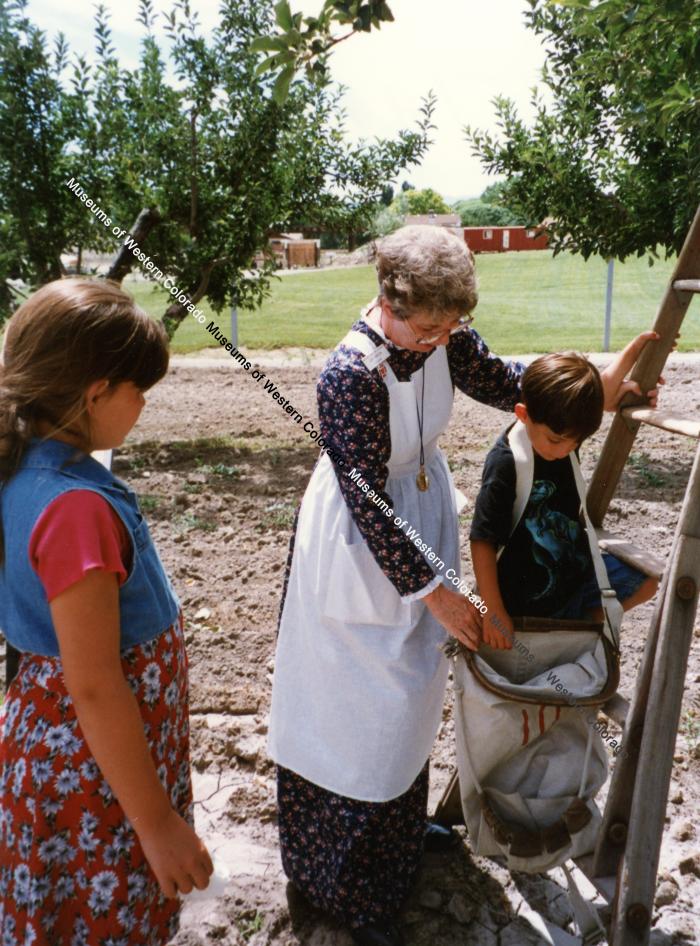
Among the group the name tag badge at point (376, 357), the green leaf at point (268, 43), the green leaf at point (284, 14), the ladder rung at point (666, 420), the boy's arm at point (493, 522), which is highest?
the green leaf at point (284, 14)

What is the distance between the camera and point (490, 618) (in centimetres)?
187

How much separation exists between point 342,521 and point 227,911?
1118 mm

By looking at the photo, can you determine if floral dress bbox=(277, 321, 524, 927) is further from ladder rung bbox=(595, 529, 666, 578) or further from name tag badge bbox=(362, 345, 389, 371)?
ladder rung bbox=(595, 529, 666, 578)

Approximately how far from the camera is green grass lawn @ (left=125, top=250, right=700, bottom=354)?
11.7m

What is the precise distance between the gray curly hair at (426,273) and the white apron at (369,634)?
0.49ft

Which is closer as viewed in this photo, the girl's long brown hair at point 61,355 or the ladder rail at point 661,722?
the girl's long brown hair at point 61,355

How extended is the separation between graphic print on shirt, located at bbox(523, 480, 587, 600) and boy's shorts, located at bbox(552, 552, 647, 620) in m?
0.06

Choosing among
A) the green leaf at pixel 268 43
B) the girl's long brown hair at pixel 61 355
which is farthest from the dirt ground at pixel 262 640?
the green leaf at pixel 268 43

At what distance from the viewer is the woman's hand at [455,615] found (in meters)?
1.82

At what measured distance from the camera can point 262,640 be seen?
3586mm

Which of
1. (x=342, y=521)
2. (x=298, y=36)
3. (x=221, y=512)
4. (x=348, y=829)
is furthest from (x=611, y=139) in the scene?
(x=348, y=829)

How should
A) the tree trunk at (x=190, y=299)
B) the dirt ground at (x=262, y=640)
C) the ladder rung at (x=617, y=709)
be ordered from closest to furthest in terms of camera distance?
the ladder rung at (x=617, y=709) < the dirt ground at (x=262, y=640) < the tree trunk at (x=190, y=299)

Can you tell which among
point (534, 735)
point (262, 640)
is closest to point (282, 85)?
point (534, 735)

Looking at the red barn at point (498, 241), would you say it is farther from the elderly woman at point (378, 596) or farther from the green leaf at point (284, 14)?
the elderly woman at point (378, 596)
